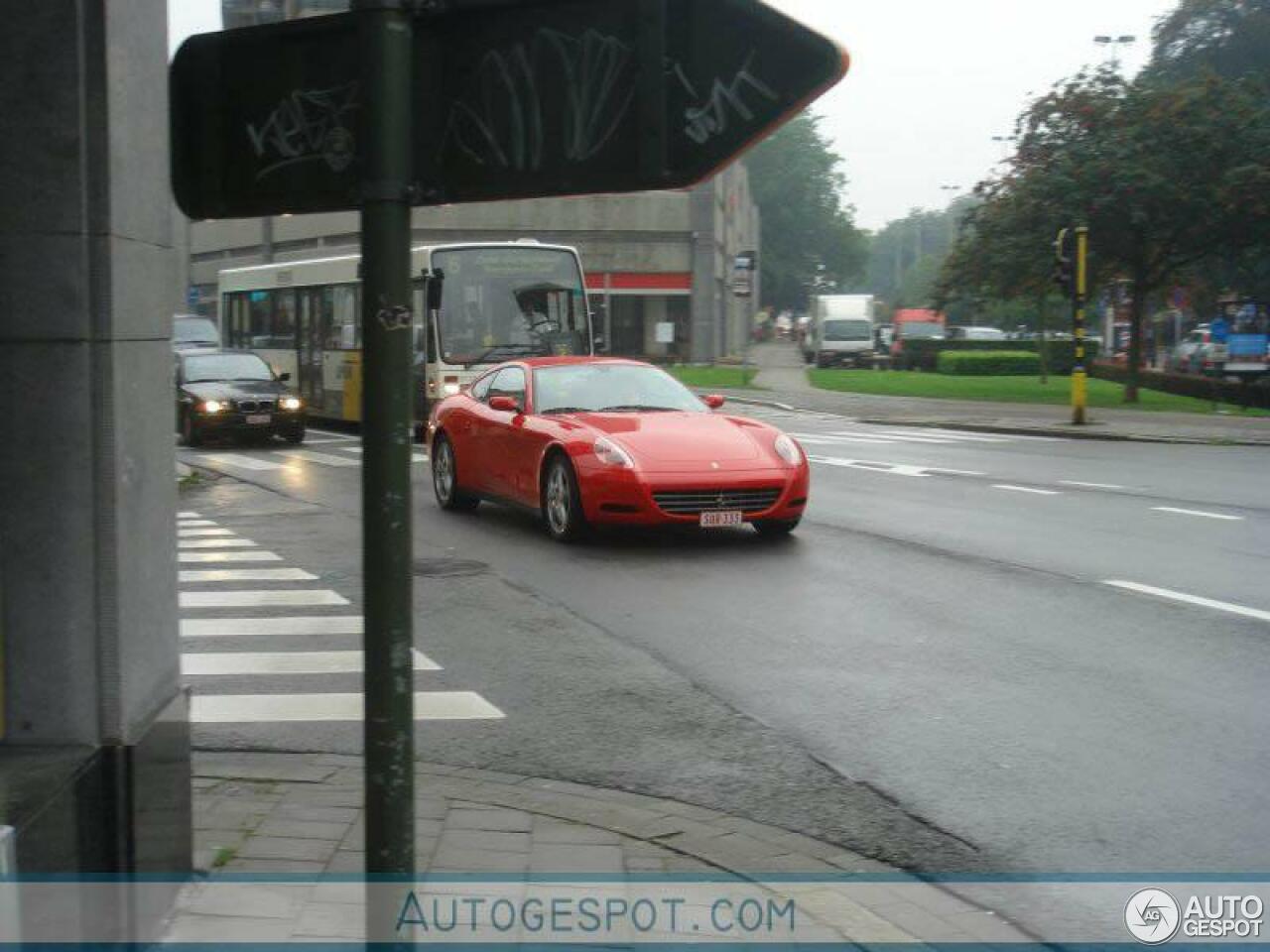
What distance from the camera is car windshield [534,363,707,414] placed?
1405 cm

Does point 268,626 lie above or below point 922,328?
below

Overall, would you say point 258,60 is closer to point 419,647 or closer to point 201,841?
point 201,841

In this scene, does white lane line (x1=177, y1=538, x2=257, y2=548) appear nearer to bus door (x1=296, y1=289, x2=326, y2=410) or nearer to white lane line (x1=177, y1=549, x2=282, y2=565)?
white lane line (x1=177, y1=549, x2=282, y2=565)

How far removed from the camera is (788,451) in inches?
511

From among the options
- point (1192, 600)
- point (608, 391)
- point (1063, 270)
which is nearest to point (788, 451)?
point (608, 391)

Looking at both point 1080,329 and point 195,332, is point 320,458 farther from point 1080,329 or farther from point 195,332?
point 195,332

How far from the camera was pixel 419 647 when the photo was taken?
878cm

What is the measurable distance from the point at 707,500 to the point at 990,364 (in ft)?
154

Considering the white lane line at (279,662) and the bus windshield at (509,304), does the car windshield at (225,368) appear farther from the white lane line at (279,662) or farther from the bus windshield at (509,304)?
the white lane line at (279,662)

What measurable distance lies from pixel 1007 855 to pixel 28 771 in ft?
9.62

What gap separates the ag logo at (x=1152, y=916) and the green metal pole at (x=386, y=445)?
246cm

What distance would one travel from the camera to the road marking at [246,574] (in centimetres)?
1141

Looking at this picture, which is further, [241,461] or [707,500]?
[241,461]

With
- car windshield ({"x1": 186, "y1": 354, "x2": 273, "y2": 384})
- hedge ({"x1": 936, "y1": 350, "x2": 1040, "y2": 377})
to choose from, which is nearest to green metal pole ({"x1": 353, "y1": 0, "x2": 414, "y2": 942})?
car windshield ({"x1": 186, "y1": 354, "x2": 273, "y2": 384})
